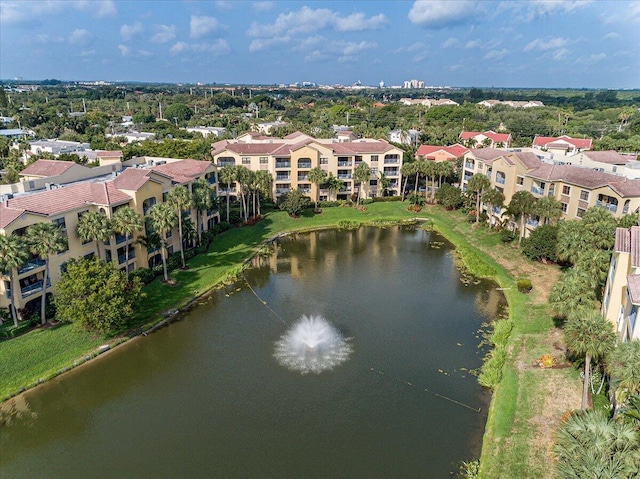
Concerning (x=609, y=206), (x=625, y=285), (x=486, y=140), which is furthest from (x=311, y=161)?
(x=486, y=140)

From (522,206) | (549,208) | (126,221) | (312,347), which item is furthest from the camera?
(522,206)

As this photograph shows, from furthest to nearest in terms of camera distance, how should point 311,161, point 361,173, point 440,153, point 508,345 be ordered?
point 440,153 → point 311,161 → point 361,173 → point 508,345

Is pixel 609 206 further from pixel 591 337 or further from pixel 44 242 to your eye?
pixel 44 242

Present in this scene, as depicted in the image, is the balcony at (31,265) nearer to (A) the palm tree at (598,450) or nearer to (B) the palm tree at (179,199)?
(B) the palm tree at (179,199)

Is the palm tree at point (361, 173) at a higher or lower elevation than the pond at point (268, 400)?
higher

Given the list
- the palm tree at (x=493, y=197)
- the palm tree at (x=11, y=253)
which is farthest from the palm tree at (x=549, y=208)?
the palm tree at (x=11, y=253)
